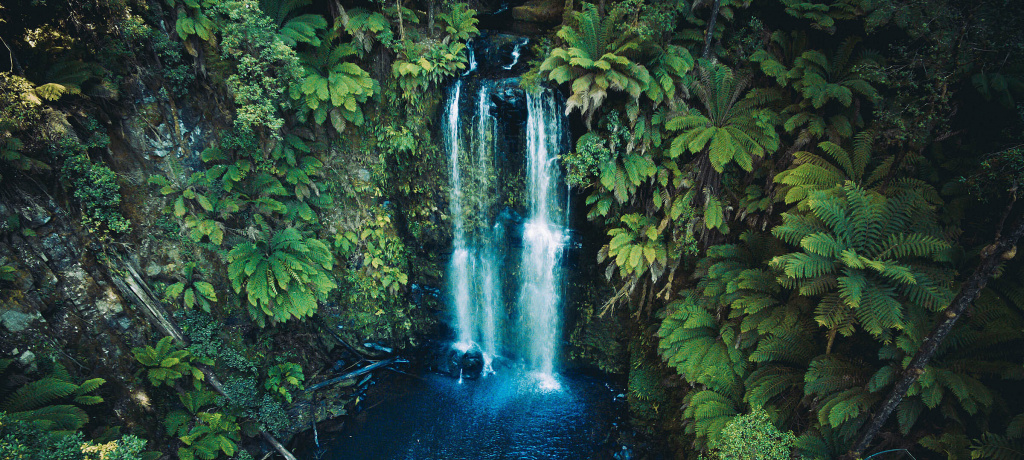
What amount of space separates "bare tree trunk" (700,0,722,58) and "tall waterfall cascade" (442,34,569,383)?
3.22 metres

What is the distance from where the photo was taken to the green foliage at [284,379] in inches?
345

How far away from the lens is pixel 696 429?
6.85m

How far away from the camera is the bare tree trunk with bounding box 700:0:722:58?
7850 millimetres

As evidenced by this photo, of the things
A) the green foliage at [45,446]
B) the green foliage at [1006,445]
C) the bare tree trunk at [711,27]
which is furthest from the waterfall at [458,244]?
the green foliage at [1006,445]

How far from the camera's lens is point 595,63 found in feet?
25.3

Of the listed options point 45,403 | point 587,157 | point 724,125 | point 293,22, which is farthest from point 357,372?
point 724,125

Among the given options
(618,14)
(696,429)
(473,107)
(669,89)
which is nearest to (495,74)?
(473,107)

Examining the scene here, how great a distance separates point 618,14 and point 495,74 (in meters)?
3.21

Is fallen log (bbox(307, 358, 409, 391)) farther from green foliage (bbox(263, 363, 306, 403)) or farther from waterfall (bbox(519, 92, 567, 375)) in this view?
waterfall (bbox(519, 92, 567, 375))

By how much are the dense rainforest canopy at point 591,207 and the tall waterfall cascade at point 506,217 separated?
0.60m

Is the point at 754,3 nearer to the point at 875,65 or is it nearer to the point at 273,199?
the point at 875,65

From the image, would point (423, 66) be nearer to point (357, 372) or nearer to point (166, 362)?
point (166, 362)

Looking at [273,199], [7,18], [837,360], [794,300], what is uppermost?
[7,18]

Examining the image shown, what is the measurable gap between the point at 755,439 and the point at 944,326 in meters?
2.85
